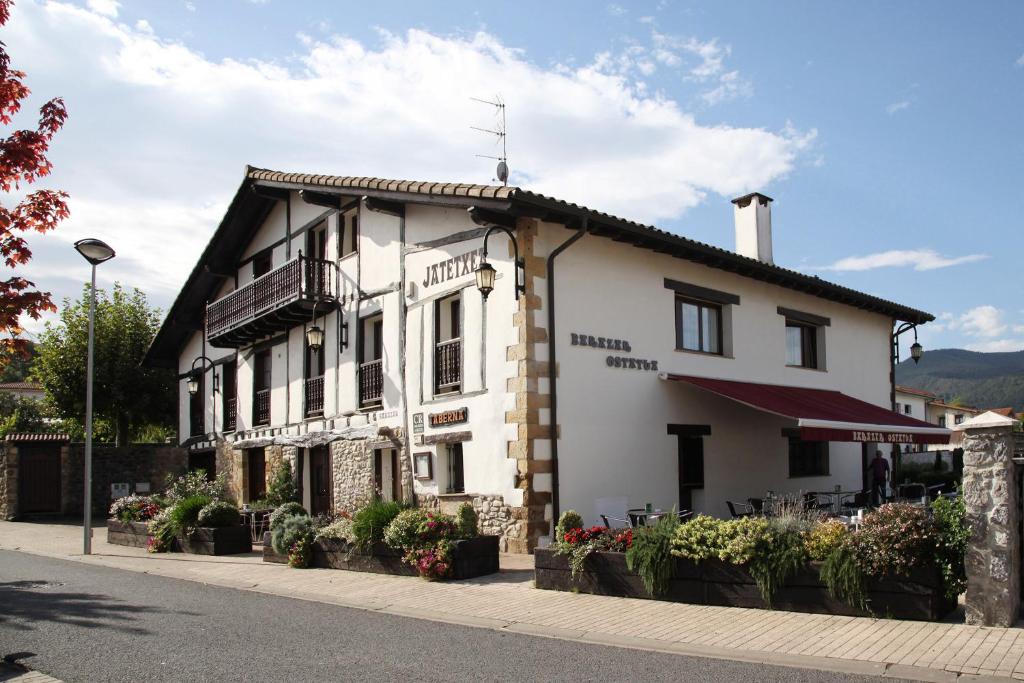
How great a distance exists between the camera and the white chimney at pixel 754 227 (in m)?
20.5

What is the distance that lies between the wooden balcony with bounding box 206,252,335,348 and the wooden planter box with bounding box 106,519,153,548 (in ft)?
16.5

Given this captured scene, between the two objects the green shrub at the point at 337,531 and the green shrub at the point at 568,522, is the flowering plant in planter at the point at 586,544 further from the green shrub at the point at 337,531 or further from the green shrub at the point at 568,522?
the green shrub at the point at 337,531

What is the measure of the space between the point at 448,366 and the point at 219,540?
5.03m

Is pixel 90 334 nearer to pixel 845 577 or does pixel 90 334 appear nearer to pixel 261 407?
pixel 261 407

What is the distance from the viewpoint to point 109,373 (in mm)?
30328

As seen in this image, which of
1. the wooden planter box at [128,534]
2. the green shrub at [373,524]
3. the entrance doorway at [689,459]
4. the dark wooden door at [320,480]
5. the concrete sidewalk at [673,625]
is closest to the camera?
the concrete sidewalk at [673,625]

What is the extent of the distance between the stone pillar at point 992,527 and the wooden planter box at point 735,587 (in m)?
0.40

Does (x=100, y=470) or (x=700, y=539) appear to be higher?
(x=700, y=539)

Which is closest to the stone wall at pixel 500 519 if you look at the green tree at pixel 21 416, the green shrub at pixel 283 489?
the green shrub at pixel 283 489

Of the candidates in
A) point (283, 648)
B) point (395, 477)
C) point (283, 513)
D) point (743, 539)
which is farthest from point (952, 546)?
point (395, 477)

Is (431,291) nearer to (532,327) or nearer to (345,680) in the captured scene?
(532,327)

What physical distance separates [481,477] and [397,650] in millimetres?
6554

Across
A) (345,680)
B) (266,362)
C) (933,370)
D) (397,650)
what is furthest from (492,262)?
(933,370)

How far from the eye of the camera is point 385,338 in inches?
651
